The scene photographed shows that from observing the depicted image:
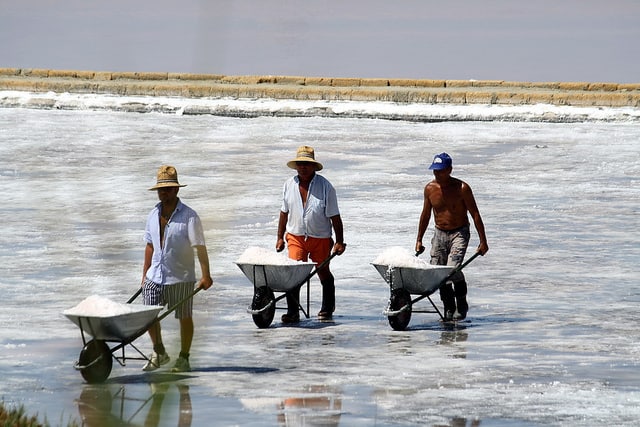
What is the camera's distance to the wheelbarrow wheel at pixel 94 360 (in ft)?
25.2

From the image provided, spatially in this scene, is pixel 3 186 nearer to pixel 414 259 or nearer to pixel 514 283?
pixel 514 283

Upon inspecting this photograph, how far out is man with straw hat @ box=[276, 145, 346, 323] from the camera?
10.2 m

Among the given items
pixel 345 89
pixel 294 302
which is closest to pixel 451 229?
pixel 294 302

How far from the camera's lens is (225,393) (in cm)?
756

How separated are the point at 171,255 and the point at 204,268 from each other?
36cm

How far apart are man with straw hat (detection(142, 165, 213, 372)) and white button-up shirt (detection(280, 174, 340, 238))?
2104 mm

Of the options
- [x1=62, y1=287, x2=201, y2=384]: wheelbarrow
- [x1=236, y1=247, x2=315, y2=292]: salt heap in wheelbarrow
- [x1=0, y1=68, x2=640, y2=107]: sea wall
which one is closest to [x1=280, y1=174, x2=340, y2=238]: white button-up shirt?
[x1=236, y1=247, x2=315, y2=292]: salt heap in wheelbarrow

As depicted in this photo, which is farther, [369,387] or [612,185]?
[612,185]

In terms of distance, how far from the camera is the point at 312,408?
282 inches

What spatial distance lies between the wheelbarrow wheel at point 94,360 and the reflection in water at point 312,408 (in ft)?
3.53

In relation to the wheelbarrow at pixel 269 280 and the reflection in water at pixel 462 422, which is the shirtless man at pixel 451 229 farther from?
the reflection in water at pixel 462 422

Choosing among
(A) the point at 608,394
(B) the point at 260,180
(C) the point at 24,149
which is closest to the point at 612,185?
(B) the point at 260,180

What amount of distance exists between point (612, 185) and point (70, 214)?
25.4 ft

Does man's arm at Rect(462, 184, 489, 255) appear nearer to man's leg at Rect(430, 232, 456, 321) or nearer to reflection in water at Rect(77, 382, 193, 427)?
man's leg at Rect(430, 232, 456, 321)
